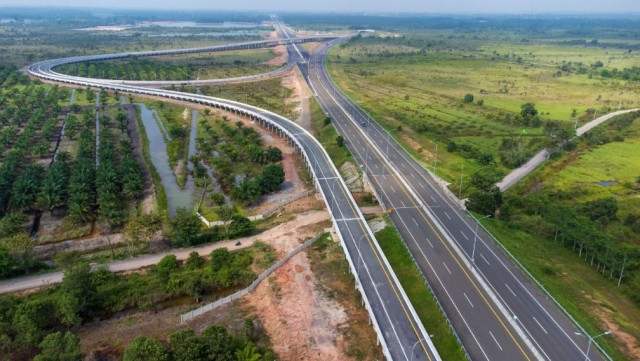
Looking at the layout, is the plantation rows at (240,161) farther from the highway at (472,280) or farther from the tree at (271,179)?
the highway at (472,280)

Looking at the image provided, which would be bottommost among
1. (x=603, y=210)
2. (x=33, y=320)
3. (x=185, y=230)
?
(x=33, y=320)

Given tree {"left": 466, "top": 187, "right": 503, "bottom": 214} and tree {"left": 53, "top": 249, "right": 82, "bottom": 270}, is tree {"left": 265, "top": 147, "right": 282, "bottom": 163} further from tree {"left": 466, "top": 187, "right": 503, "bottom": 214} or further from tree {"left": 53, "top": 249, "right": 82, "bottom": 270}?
tree {"left": 53, "top": 249, "right": 82, "bottom": 270}

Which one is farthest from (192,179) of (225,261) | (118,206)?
(225,261)

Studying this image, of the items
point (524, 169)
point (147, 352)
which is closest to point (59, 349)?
point (147, 352)

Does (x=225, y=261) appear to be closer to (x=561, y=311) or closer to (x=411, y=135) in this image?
(x=561, y=311)

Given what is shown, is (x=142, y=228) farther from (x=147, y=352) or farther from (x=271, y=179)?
(x=271, y=179)

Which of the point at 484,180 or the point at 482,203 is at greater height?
the point at 484,180
